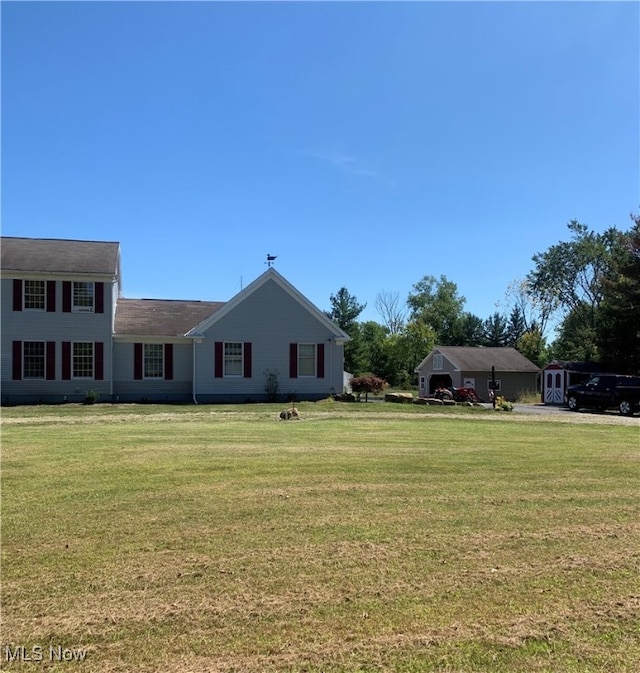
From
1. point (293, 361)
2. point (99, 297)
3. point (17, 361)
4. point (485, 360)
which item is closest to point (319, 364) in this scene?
point (293, 361)

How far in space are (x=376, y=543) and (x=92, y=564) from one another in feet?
7.41

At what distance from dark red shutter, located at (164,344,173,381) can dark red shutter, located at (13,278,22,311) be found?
6.32 meters

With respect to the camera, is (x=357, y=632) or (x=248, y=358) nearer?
(x=357, y=632)

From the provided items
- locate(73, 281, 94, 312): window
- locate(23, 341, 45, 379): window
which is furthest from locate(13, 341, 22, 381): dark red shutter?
locate(73, 281, 94, 312): window

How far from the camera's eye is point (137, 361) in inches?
1023

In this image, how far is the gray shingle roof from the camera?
4275cm

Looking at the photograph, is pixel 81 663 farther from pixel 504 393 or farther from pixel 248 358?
pixel 504 393

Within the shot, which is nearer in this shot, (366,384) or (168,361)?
(168,361)

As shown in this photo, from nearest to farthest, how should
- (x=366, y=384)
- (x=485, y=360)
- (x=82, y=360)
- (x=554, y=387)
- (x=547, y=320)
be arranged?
1. (x=82, y=360)
2. (x=366, y=384)
3. (x=554, y=387)
4. (x=485, y=360)
5. (x=547, y=320)

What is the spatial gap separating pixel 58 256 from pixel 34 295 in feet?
7.03

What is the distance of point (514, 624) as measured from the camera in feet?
11.5

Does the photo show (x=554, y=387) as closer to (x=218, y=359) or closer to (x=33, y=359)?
(x=218, y=359)

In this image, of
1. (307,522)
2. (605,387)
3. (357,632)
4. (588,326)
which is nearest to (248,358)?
(605,387)

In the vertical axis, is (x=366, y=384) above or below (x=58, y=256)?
below
